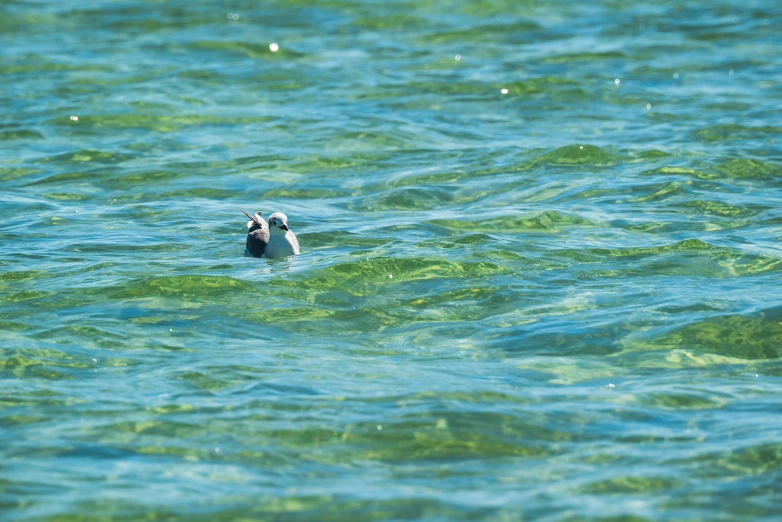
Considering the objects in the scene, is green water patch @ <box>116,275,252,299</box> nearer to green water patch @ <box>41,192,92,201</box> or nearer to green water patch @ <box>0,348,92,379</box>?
green water patch @ <box>0,348,92,379</box>

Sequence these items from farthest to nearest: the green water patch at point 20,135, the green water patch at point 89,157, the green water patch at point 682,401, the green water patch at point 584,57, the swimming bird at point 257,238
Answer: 1. the green water patch at point 584,57
2. the green water patch at point 20,135
3. the green water patch at point 89,157
4. the swimming bird at point 257,238
5. the green water patch at point 682,401

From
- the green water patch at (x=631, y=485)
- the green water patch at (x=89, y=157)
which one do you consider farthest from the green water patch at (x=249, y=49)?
the green water patch at (x=631, y=485)

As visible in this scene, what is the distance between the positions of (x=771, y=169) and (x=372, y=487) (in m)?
8.61

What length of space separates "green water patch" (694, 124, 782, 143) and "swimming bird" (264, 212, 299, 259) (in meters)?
6.31

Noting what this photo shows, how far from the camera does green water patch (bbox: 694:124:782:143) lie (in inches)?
577

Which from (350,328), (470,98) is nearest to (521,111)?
(470,98)

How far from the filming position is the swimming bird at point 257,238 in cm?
1069

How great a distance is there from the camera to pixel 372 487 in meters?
6.18

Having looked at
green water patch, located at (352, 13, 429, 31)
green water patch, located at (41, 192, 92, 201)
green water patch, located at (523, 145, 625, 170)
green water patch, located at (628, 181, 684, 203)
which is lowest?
green water patch, located at (628, 181, 684, 203)

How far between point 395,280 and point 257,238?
1.49 m

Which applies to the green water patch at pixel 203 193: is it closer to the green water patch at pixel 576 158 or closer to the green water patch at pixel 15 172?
the green water patch at pixel 15 172

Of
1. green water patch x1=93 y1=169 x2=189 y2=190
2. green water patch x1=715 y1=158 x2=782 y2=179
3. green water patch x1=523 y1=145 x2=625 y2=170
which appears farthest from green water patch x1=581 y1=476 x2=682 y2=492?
green water patch x1=93 y1=169 x2=189 y2=190

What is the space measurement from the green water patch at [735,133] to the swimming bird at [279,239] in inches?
248

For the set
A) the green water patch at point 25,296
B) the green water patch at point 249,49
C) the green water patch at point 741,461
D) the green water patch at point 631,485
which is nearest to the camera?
the green water patch at point 631,485
